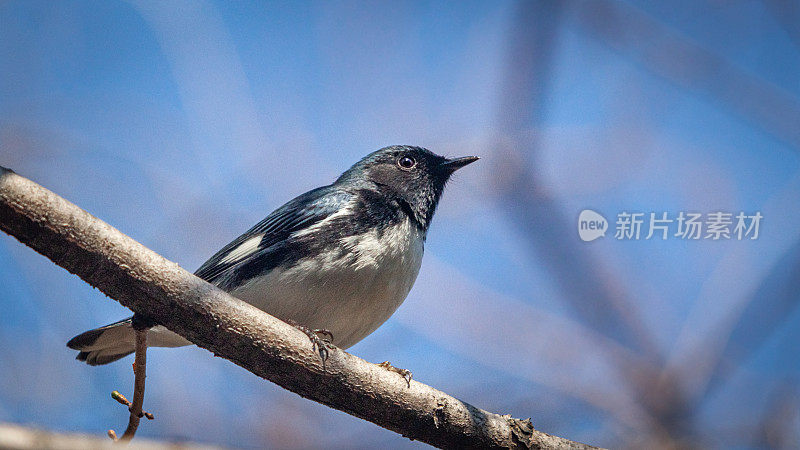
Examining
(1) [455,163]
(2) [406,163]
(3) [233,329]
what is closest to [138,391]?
(3) [233,329]

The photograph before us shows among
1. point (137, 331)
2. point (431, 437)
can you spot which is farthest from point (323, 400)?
point (137, 331)

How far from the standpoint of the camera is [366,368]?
2893 mm

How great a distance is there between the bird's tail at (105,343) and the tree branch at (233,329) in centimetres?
117

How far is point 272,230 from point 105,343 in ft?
3.66

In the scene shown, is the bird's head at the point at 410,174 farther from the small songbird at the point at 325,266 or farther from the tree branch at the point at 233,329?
the tree branch at the point at 233,329

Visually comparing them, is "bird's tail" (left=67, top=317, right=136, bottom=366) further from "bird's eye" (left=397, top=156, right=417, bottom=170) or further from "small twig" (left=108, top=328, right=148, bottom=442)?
"bird's eye" (left=397, top=156, right=417, bottom=170)

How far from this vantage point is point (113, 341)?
3.80 metres

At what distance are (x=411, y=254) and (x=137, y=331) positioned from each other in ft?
5.21

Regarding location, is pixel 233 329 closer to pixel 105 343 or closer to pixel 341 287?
pixel 341 287

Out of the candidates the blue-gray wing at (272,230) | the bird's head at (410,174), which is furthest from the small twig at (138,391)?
the bird's head at (410,174)

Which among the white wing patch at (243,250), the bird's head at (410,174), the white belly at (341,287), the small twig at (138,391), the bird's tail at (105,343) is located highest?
the bird's head at (410,174)

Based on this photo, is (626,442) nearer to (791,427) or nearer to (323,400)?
(791,427)

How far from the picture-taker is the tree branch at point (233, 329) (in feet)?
7.55

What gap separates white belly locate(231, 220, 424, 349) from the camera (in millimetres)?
3510
